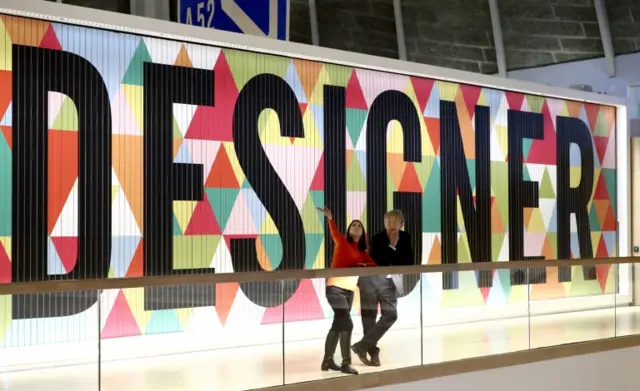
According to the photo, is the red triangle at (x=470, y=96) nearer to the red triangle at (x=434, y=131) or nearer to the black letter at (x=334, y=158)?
the red triangle at (x=434, y=131)

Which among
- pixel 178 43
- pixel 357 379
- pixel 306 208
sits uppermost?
pixel 178 43

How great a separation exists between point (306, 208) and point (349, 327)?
12.7ft

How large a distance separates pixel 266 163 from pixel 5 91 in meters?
3.21

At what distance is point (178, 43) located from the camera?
34.8ft

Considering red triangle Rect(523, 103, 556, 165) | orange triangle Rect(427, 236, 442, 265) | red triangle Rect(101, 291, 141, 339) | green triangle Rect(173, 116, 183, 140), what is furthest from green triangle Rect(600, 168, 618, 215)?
red triangle Rect(101, 291, 141, 339)

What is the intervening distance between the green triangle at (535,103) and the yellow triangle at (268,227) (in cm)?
548

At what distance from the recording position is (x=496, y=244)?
47.1 ft

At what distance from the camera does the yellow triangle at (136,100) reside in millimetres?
10141

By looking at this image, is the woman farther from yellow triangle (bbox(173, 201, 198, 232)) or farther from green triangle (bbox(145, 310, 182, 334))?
yellow triangle (bbox(173, 201, 198, 232))

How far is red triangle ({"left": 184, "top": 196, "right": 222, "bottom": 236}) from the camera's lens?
34.9 ft

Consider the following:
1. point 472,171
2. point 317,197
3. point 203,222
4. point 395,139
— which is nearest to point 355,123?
point 395,139

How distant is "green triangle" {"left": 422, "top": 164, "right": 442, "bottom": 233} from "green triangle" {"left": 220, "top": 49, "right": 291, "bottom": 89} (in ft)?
9.50

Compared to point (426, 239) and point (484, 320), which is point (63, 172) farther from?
point (426, 239)

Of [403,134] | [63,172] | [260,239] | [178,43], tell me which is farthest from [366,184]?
[63,172]
